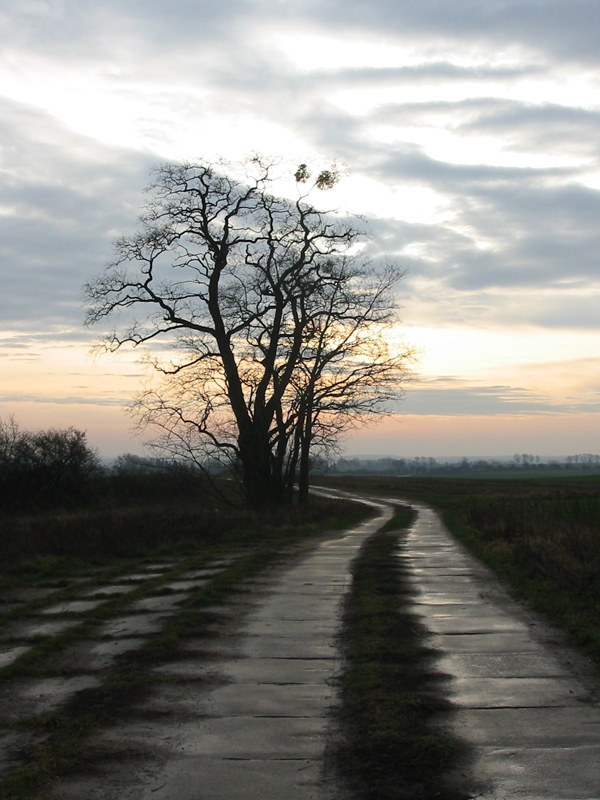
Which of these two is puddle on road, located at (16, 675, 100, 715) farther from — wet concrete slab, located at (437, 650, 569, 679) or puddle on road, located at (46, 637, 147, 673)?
wet concrete slab, located at (437, 650, 569, 679)

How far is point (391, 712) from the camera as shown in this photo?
5.75 meters

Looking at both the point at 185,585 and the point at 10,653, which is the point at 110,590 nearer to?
the point at 185,585

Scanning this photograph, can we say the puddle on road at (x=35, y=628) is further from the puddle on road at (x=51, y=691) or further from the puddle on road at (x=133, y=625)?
the puddle on road at (x=51, y=691)

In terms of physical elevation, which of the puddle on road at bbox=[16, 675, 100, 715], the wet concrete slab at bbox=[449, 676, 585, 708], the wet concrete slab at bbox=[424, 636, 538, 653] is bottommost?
the wet concrete slab at bbox=[424, 636, 538, 653]

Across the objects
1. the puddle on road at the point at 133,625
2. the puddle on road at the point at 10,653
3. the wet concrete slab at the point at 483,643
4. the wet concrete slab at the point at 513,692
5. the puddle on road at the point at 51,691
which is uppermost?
the puddle on road at the point at 51,691

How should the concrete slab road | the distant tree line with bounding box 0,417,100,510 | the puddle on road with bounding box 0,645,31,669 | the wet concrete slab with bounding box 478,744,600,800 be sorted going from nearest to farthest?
the wet concrete slab with bounding box 478,744,600,800 < the concrete slab road < the puddle on road with bounding box 0,645,31,669 < the distant tree line with bounding box 0,417,100,510

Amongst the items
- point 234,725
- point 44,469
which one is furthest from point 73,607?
point 44,469

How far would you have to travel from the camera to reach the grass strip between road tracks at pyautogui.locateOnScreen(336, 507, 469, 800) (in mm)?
4594

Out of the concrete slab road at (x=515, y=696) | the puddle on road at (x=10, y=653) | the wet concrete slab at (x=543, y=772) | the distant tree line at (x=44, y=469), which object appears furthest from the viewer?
the distant tree line at (x=44, y=469)

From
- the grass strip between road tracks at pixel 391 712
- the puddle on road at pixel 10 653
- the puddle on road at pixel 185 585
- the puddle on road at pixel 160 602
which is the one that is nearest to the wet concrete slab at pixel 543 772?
the grass strip between road tracks at pixel 391 712

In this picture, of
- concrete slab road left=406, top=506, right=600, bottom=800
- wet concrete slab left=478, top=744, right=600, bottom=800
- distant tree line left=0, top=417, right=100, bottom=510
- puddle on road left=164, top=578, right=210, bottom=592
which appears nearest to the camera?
wet concrete slab left=478, top=744, right=600, bottom=800

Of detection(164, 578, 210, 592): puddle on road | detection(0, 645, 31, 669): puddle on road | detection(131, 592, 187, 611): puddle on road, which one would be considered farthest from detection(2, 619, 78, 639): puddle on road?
detection(164, 578, 210, 592): puddle on road

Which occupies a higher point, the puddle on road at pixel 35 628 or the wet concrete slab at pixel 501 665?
the puddle on road at pixel 35 628

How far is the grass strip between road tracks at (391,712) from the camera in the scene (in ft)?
15.1
